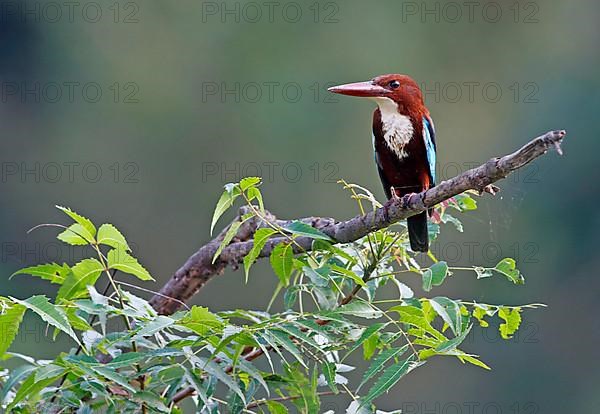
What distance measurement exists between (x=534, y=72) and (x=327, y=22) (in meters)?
1.30

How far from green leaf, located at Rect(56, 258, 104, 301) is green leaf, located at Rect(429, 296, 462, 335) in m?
0.38

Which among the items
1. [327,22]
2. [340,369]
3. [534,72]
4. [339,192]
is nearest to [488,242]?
[339,192]

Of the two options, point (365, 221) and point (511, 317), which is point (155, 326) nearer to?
point (365, 221)

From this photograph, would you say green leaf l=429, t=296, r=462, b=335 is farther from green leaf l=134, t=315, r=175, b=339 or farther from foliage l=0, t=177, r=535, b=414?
green leaf l=134, t=315, r=175, b=339

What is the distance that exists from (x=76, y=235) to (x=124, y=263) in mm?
87

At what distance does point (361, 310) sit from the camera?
3.44 feet

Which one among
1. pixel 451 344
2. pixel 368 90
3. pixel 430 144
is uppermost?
pixel 368 90

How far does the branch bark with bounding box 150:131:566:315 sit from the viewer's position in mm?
971

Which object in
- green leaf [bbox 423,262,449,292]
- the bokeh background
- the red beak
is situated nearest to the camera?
green leaf [bbox 423,262,449,292]

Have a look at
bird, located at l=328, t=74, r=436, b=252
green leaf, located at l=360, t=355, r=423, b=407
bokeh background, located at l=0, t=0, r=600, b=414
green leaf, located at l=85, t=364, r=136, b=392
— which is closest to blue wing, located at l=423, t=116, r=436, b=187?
bird, located at l=328, t=74, r=436, b=252

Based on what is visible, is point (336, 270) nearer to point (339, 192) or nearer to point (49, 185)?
point (339, 192)

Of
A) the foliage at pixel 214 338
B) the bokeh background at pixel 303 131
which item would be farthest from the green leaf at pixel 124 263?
the bokeh background at pixel 303 131

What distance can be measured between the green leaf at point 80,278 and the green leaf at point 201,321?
13 centimetres

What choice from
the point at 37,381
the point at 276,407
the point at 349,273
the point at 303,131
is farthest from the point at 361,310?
the point at 303,131
